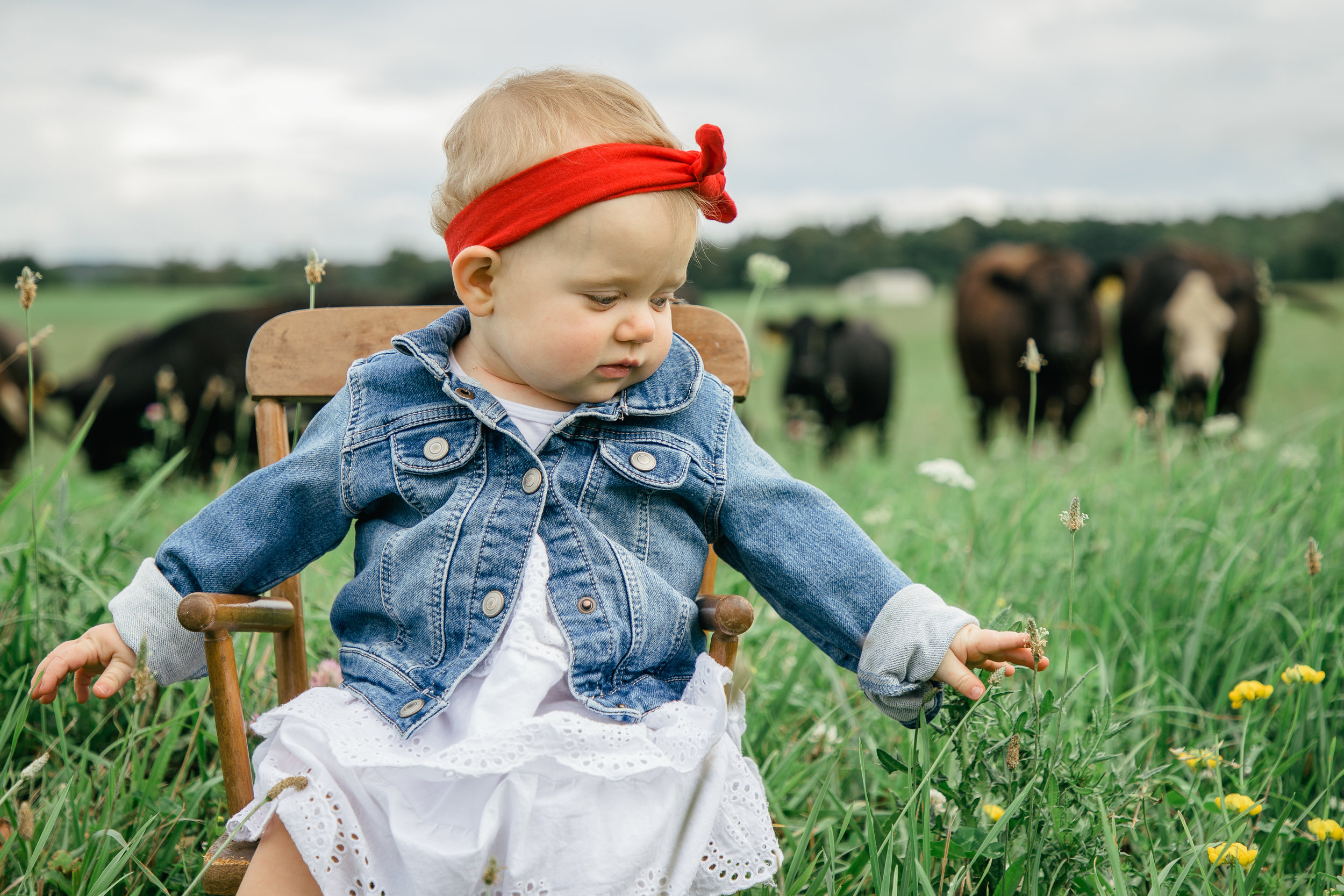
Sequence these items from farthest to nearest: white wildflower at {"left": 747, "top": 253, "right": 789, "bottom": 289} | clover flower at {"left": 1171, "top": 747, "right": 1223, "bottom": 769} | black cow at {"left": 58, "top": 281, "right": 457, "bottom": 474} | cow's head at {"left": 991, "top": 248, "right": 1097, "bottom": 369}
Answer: cow's head at {"left": 991, "top": 248, "right": 1097, "bottom": 369}, black cow at {"left": 58, "top": 281, "right": 457, "bottom": 474}, white wildflower at {"left": 747, "top": 253, "right": 789, "bottom": 289}, clover flower at {"left": 1171, "top": 747, "right": 1223, "bottom": 769}

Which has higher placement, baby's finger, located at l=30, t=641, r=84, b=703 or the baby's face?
the baby's face

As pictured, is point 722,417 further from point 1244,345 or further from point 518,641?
point 1244,345

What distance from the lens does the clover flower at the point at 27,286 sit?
5.46 feet

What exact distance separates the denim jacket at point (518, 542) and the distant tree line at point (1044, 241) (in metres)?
20.3

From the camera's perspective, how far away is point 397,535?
171 cm

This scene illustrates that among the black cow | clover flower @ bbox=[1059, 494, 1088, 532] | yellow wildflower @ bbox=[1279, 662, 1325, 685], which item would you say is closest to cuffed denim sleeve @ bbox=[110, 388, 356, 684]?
clover flower @ bbox=[1059, 494, 1088, 532]

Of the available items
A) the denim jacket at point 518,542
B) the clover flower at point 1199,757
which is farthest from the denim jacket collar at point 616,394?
the clover flower at point 1199,757

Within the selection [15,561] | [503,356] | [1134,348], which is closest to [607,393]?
[503,356]

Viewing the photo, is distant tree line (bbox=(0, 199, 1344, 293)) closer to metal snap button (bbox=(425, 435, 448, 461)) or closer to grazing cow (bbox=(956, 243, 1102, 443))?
grazing cow (bbox=(956, 243, 1102, 443))

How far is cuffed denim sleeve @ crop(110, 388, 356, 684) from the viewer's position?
1.66 meters

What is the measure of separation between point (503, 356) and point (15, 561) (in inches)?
58.6

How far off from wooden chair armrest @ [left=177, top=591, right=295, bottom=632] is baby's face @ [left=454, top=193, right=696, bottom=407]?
22.0 inches

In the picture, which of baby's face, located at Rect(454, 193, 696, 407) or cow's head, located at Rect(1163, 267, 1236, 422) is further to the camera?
cow's head, located at Rect(1163, 267, 1236, 422)

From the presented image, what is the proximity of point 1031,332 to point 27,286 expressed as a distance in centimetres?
890
